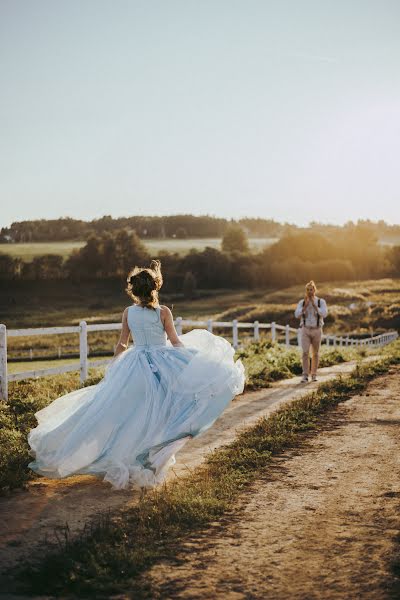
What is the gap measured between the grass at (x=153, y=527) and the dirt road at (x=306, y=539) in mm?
156

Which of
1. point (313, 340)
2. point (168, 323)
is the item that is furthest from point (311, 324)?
point (168, 323)

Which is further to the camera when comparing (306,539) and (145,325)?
(145,325)

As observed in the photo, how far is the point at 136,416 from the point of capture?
5863 millimetres

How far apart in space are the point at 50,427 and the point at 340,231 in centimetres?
11798

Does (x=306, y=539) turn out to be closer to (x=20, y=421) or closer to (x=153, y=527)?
(x=153, y=527)

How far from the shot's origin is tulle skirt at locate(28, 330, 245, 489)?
226 inches

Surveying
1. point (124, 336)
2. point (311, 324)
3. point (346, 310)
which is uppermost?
point (124, 336)

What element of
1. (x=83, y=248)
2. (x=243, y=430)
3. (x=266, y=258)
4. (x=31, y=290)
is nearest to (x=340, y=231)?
(x=266, y=258)

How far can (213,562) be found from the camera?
13.5 feet

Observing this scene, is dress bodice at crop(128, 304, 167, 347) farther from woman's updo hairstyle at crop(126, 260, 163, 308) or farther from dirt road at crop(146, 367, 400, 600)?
dirt road at crop(146, 367, 400, 600)

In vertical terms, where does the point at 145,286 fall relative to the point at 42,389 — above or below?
above

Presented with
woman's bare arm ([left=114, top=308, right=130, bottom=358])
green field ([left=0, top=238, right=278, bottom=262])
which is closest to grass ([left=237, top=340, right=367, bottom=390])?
woman's bare arm ([left=114, top=308, right=130, bottom=358])

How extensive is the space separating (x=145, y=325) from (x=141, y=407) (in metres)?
0.84

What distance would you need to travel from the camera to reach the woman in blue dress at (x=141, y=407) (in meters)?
5.74
